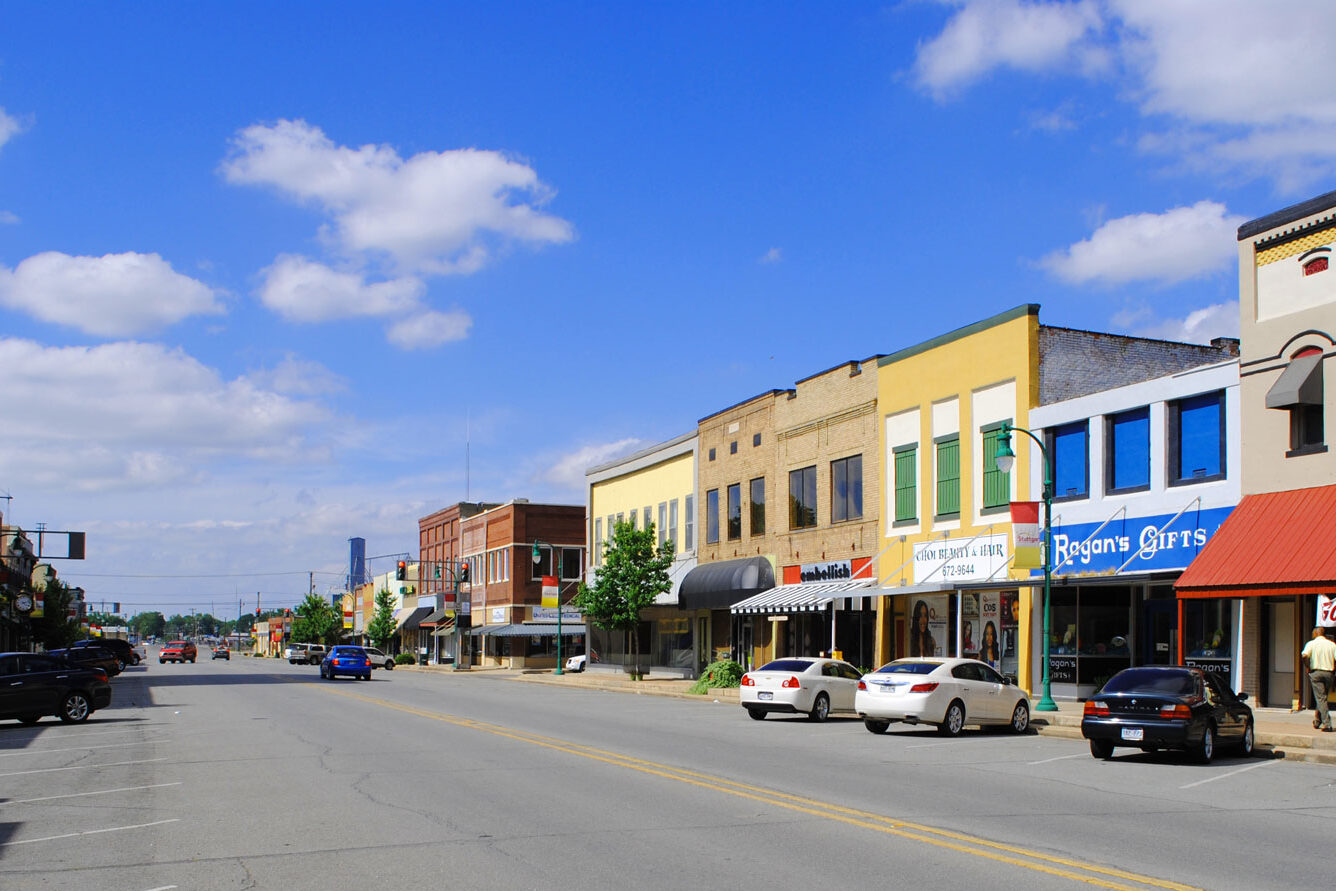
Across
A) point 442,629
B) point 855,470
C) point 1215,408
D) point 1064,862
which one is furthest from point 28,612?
point 1064,862

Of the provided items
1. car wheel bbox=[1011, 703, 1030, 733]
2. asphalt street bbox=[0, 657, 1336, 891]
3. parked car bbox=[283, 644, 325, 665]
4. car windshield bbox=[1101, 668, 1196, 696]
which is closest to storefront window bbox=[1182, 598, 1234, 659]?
car wheel bbox=[1011, 703, 1030, 733]

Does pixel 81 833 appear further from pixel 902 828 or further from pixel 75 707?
pixel 75 707

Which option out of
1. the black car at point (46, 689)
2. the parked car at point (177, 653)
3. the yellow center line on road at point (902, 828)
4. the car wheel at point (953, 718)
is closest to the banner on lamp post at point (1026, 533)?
the car wheel at point (953, 718)

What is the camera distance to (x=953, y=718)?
902 inches

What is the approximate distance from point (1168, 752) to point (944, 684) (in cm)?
396

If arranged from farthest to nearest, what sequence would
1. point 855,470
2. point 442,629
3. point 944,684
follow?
point 442,629 < point 855,470 < point 944,684

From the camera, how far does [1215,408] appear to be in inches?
1037

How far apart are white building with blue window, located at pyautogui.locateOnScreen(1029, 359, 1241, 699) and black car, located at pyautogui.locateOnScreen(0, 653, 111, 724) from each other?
2101 cm

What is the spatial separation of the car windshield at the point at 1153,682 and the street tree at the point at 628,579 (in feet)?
103

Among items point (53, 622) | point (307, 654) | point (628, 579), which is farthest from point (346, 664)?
point (307, 654)

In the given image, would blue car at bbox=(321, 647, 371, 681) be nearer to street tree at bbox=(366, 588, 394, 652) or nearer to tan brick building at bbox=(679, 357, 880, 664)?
tan brick building at bbox=(679, 357, 880, 664)

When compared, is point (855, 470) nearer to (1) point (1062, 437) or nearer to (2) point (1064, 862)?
(1) point (1062, 437)

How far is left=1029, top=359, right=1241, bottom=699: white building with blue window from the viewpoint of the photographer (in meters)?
26.0

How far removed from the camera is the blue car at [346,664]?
53656 mm
